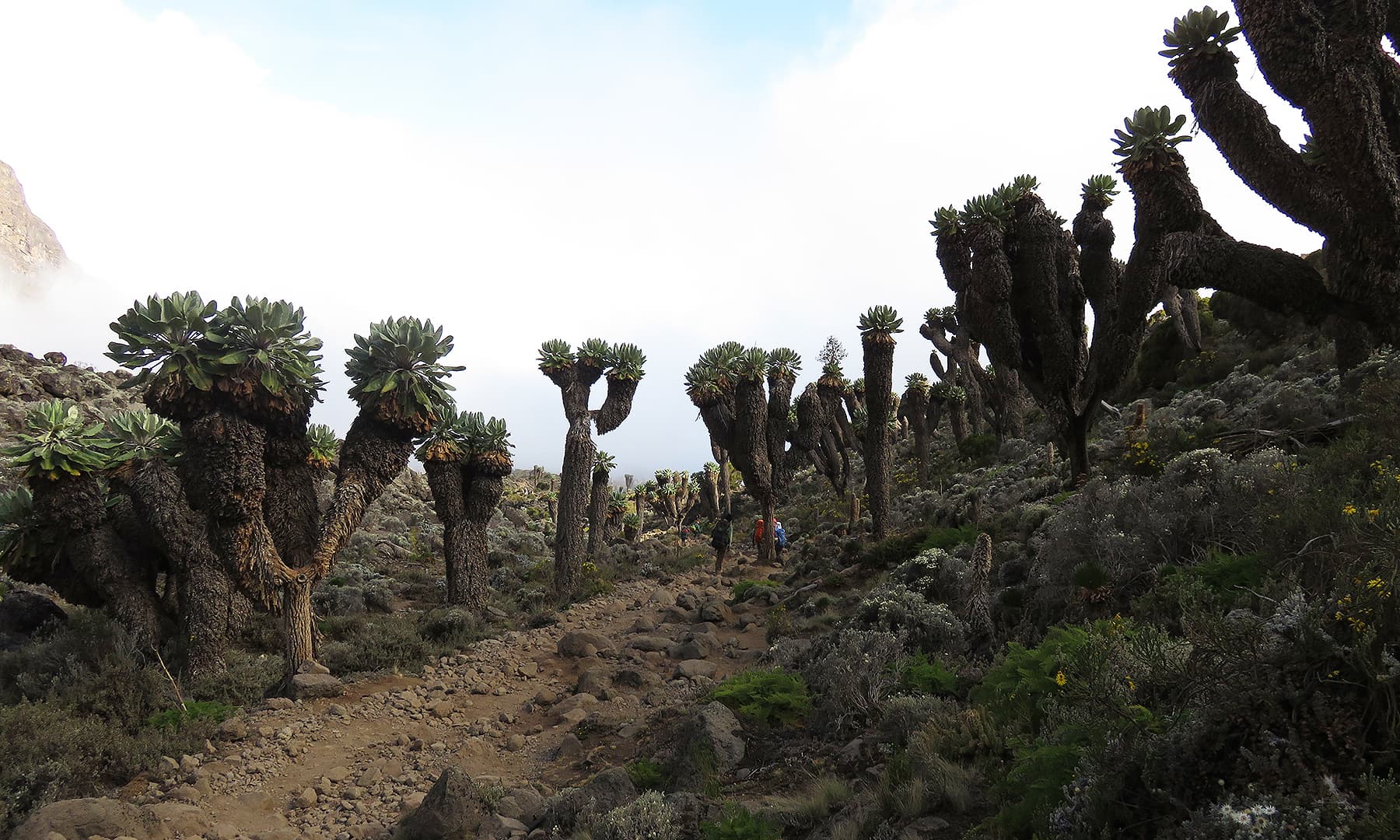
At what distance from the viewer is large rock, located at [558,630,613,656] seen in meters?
13.6

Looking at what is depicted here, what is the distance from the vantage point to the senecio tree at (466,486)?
17453 millimetres

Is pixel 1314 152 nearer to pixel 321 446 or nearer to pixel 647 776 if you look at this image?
pixel 647 776

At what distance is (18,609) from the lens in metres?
13.4

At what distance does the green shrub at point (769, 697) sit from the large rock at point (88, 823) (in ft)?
20.3

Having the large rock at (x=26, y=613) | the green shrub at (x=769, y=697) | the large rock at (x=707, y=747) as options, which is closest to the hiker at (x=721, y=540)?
the green shrub at (x=769, y=697)

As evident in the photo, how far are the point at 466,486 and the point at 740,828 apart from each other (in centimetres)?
1475

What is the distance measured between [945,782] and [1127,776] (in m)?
1.48

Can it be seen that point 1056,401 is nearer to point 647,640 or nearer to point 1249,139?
point 1249,139

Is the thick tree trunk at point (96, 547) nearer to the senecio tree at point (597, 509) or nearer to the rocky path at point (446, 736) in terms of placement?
the rocky path at point (446, 736)

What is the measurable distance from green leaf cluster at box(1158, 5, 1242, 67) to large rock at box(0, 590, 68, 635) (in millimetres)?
21696

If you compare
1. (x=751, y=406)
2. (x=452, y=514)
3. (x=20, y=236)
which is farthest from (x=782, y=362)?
(x=20, y=236)

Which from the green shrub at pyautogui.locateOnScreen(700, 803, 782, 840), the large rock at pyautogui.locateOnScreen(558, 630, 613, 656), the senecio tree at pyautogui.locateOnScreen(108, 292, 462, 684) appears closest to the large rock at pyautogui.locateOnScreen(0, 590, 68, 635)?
the senecio tree at pyautogui.locateOnScreen(108, 292, 462, 684)

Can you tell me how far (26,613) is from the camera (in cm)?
1341

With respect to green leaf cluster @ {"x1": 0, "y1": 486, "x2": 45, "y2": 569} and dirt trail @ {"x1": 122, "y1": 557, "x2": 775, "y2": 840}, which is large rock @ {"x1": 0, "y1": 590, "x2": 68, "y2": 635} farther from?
dirt trail @ {"x1": 122, "y1": 557, "x2": 775, "y2": 840}
